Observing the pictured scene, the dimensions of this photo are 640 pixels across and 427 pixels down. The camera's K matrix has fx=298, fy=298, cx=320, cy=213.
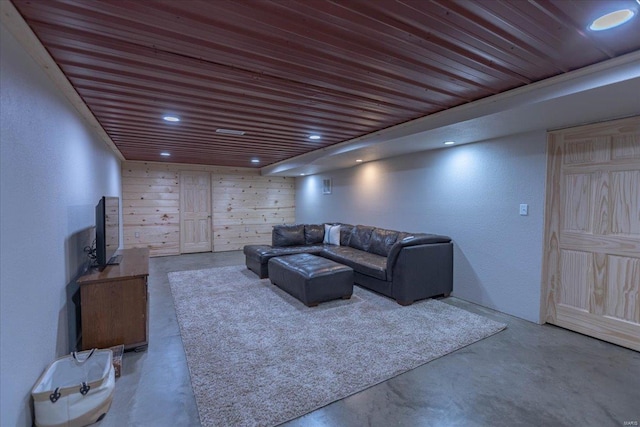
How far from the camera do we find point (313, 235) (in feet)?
19.5

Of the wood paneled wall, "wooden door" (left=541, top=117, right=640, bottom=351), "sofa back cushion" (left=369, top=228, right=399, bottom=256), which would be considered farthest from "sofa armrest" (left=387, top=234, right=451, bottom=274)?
the wood paneled wall

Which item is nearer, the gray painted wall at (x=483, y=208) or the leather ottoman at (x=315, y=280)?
the gray painted wall at (x=483, y=208)

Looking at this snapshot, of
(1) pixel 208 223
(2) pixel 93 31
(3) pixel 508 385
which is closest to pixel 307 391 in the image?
(3) pixel 508 385

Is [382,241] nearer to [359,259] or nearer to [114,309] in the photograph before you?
[359,259]

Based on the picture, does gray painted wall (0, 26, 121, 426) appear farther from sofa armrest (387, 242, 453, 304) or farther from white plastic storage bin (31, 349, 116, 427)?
sofa armrest (387, 242, 453, 304)

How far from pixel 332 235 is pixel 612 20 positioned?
4695 mm

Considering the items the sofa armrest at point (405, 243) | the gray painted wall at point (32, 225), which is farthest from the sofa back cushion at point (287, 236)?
the gray painted wall at point (32, 225)

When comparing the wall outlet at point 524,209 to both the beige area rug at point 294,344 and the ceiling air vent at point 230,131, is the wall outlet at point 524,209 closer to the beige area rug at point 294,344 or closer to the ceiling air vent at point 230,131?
the beige area rug at point 294,344

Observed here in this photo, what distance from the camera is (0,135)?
4.58 ft

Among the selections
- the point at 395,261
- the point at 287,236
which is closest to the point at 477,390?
the point at 395,261

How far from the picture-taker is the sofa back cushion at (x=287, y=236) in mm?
5656

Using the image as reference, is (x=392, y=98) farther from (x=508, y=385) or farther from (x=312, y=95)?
(x=508, y=385)

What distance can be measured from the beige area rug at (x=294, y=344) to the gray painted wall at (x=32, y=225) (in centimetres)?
91

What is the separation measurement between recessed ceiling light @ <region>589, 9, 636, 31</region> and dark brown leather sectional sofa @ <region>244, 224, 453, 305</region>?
2.52m
